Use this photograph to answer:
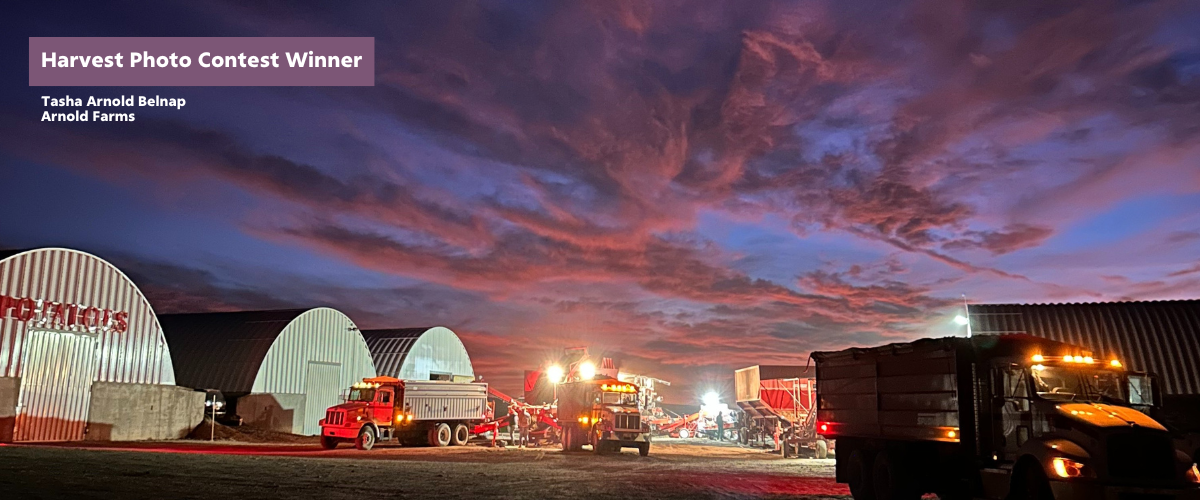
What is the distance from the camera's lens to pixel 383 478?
58.6ft

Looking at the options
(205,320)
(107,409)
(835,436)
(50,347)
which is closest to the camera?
(835,436)

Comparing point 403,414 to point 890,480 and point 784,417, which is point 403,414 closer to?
point 784,417

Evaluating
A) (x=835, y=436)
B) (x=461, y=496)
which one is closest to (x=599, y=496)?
(x=461, y=496)

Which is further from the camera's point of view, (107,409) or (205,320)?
(205,320)

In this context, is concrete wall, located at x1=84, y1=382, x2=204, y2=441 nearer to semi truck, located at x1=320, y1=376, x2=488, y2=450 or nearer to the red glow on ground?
semi truck, located at x1=320, y1=376, x2=488, y2=450

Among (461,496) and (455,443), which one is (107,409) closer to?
(455,443)

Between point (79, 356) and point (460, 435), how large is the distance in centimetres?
1544

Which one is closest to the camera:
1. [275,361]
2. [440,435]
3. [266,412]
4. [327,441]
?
[327,441]

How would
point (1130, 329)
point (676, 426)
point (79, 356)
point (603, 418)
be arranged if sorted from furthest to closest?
point (676, 426), point (79, 356), point (603, 418), point (1130, 329)

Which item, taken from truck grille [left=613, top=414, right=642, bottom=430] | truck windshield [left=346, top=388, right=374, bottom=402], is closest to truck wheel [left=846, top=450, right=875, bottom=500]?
truck grille [left=613, top=414, right=642, bottom=430]

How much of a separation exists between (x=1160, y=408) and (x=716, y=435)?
4373 centimetres

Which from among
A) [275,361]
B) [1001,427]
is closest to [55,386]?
[275,361]

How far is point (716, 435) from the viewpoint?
55.1m

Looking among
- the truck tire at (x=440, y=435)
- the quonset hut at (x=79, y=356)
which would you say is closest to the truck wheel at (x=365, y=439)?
the truck tire at (x=440, y=435)
